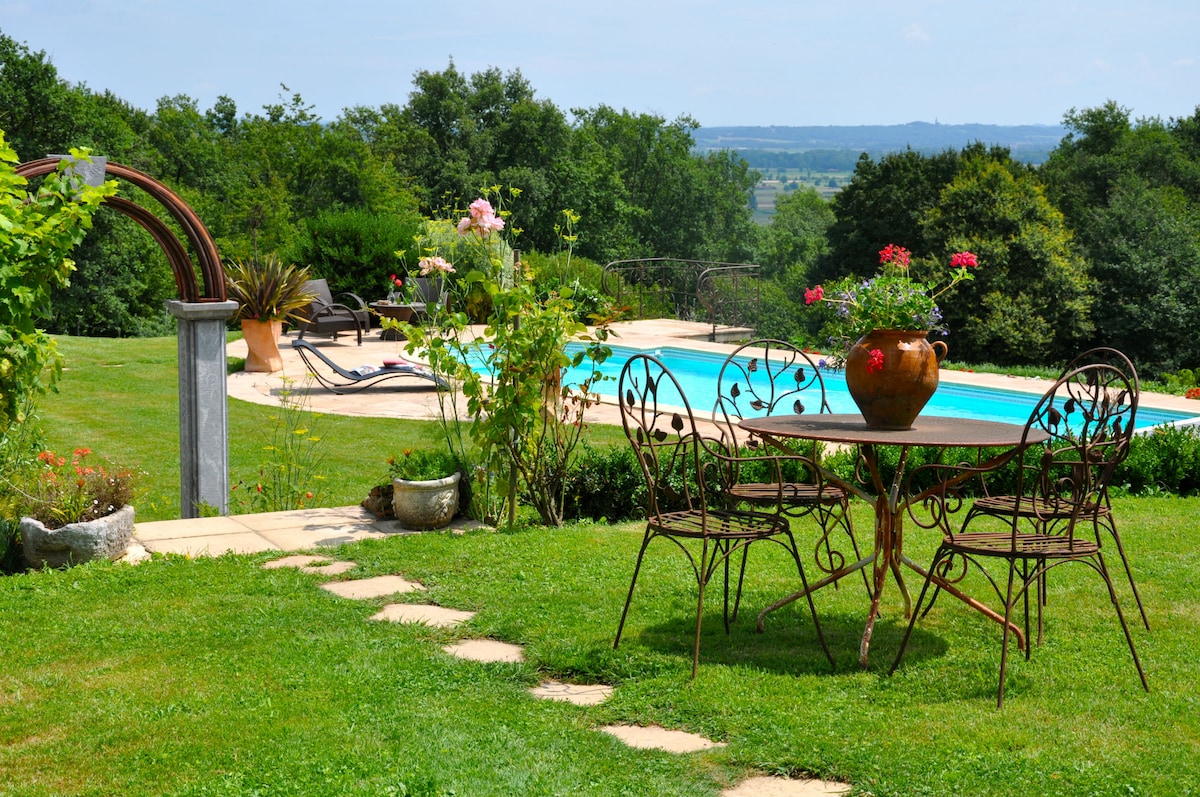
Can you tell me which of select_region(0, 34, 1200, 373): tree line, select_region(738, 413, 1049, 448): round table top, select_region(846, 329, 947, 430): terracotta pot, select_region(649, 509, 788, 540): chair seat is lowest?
select_region(649, 509, 788, 540): chair seat

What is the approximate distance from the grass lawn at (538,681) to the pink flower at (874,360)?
1.00 metres

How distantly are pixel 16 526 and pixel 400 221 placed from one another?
1409cm

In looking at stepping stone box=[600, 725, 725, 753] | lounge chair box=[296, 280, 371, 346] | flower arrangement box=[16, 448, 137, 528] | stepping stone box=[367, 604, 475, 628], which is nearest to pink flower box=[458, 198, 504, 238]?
flower arrangement box=[16, 448, 137, 528]

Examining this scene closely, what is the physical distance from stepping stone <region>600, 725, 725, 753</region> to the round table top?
1.02m

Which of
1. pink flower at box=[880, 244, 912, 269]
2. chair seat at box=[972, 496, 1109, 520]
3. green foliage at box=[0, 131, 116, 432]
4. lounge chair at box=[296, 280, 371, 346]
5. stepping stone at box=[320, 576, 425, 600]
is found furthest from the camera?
lounge chair at box=[296, 280, 371, 346]

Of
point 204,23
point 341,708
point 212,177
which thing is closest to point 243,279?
point 341,708

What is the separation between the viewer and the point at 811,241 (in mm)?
57719

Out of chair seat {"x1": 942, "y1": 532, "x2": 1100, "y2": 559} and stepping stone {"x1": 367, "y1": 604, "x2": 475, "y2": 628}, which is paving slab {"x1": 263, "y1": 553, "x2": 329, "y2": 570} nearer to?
stepping stone {"x1": 367, "y1": 604, "x2": 475, "y2": 628}

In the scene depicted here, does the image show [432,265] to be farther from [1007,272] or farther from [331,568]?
[1007,272]

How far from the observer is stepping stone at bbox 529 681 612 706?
3.37 m

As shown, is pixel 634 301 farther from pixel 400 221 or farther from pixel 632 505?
pixel 632 505

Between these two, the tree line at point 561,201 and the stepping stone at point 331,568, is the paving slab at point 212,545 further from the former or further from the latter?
the tree line at point 561,201

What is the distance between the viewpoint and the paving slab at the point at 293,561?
4.91 metres

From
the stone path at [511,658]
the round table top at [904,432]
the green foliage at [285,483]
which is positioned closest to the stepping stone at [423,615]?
the stone path at [511,658]
